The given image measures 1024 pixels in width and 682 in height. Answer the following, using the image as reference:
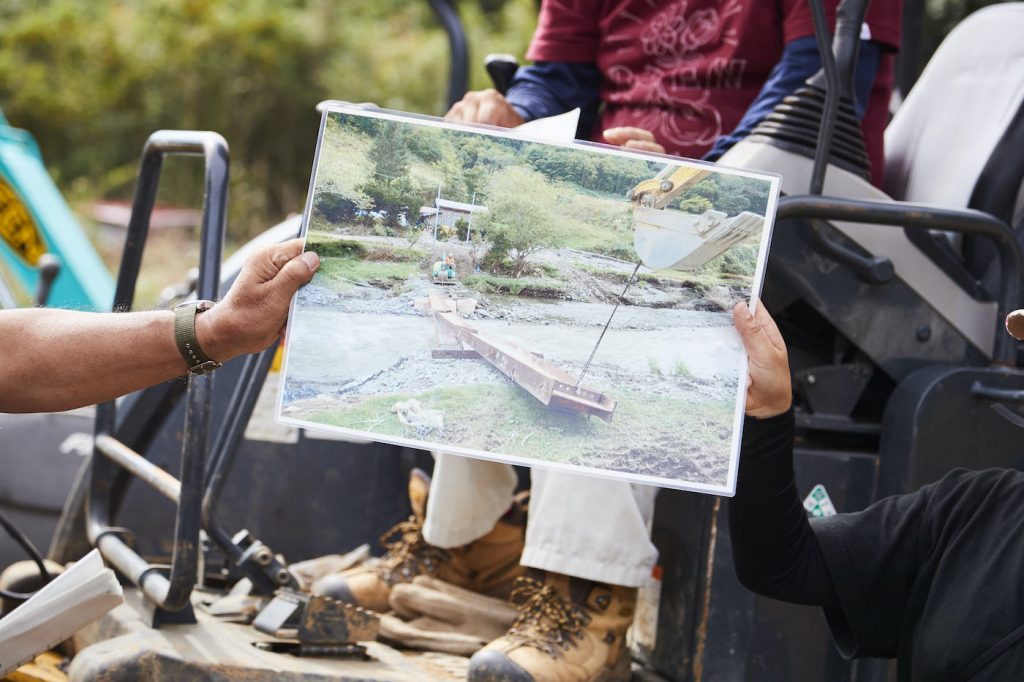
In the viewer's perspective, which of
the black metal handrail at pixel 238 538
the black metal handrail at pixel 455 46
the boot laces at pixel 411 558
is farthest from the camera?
the black metal handrail at pixel 455 46

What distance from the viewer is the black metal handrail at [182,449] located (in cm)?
194

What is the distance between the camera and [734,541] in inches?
63.7

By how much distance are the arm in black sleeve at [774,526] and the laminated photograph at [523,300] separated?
140mm

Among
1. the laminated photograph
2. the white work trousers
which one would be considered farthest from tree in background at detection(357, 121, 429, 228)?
the white work trousers

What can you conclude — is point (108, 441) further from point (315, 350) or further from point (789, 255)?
point (789, 255)

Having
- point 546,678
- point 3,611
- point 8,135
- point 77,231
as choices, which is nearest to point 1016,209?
point 546,678

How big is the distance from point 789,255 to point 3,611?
162 cm

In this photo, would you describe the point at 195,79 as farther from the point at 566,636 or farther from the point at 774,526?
the point at 774,526

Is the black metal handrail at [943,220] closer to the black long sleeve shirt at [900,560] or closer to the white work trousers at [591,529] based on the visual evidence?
the black long sleeve shirt at [900,560]

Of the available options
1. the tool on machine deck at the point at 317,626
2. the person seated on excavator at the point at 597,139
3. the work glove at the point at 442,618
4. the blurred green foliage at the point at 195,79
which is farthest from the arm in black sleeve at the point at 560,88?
the blurred green foliage at the point at 195,79

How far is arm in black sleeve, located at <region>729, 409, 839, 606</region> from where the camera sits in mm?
1521

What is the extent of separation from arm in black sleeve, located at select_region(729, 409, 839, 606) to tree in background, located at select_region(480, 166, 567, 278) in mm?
354

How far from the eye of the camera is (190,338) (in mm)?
1422

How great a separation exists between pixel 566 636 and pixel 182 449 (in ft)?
2.54
